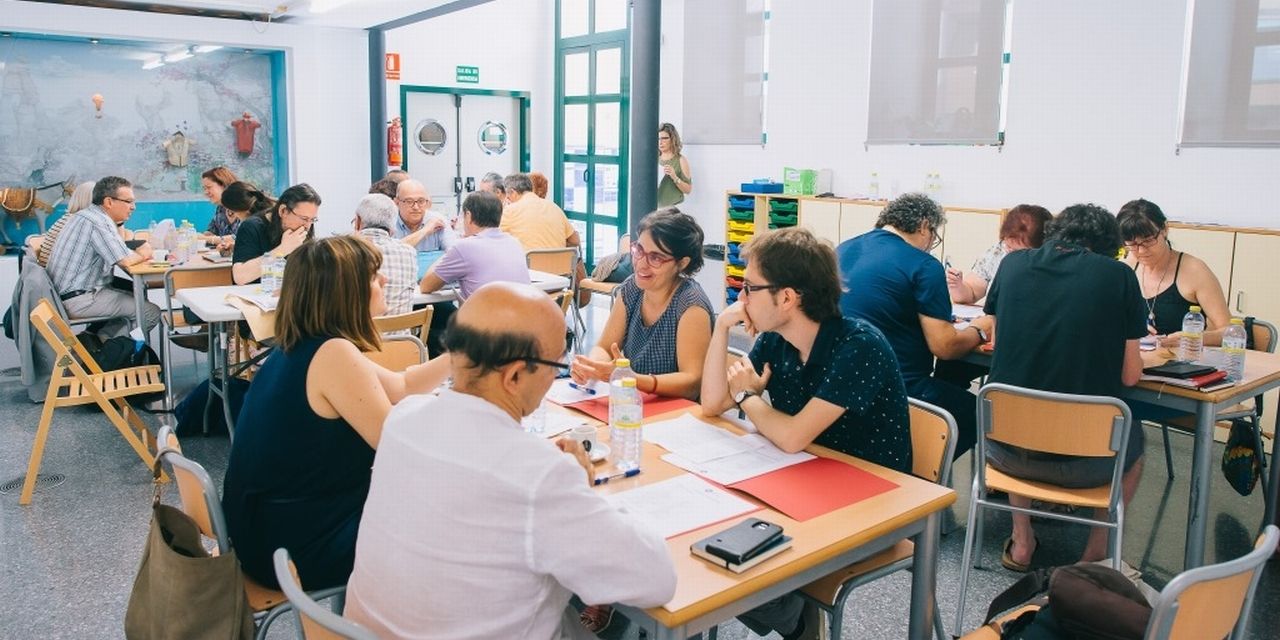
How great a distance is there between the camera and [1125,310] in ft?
10.1

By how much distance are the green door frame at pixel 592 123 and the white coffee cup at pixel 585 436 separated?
7337 mm

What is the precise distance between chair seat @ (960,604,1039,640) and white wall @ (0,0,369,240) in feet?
28.4

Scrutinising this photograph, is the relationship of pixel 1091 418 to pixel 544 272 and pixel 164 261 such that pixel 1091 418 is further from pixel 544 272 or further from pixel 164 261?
pixel 164 261

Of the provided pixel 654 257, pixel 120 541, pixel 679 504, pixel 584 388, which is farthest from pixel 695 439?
pixel 120 541

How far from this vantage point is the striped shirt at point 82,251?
5418mm

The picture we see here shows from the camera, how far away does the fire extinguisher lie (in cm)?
985

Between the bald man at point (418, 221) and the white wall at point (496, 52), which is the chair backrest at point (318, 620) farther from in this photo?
the white wall at point (496, 52)

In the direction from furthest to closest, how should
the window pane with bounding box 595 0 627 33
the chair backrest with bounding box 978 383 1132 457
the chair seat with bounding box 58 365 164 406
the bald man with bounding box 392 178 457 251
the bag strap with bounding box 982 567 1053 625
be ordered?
the window pane with bounding box 595 0 627 33 → the bald man with bounding box 392 178 457 251 → the chair seat with bounding box 58 365 164 406 → the chair backrest with bounding box 978 383 1132 457 → the bag strap with bounding box 982 567 1053 625

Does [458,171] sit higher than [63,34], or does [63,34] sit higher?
[63,34]

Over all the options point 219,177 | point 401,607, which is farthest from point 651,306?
point 219,177

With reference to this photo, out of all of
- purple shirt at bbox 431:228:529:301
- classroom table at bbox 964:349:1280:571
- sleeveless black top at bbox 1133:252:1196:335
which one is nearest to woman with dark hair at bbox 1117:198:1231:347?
sleeveless black top at bbox 1133:252:1196:335

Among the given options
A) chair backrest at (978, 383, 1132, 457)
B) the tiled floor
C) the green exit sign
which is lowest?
the tiled floor

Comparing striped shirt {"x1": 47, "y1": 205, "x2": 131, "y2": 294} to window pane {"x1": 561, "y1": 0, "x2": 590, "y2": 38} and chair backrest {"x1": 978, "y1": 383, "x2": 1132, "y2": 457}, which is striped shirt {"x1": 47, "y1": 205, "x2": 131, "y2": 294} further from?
window pane {"x1": 561, "y1": 0, "x2": 590, "y2": 38}

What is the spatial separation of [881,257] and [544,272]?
306 centimetres
